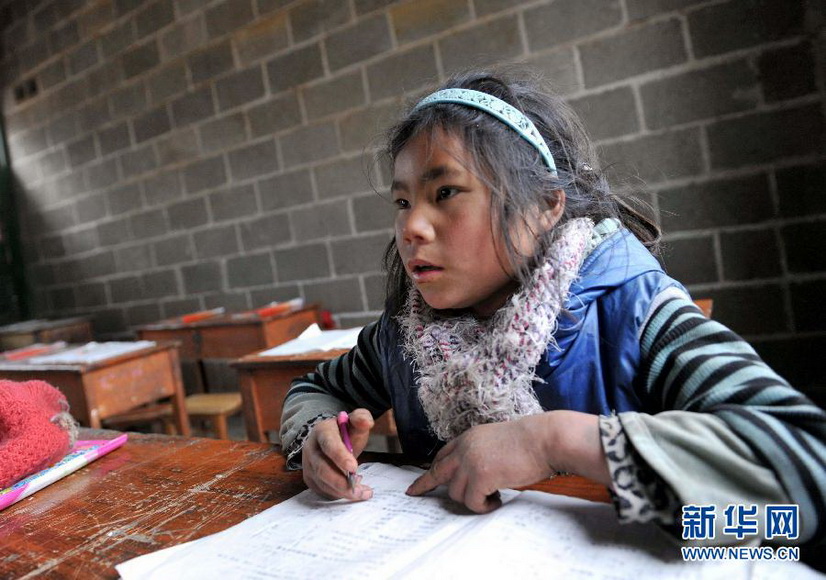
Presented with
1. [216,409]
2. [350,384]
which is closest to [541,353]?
[350,384]

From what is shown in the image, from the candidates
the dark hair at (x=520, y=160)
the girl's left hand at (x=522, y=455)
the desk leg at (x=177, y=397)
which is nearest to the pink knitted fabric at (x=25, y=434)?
the dark hair at (x=520, y=160)

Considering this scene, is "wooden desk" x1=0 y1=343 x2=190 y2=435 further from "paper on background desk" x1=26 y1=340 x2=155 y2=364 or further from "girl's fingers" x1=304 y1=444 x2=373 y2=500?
"girl's fingers" x1=304 y1=444 x2=373 y2=500

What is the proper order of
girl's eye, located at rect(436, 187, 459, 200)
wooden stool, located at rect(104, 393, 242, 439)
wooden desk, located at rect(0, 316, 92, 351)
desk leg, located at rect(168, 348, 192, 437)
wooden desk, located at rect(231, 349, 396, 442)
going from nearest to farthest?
girl's eye, located at rect(436, 187, 459, 200)
wooden desk, located at rect(231, 349, 396, 442)
desk leg, located at rect(168, 348, 192, 437)
wooden stool, located at rect(104, 393, 242, 439)
wooden desk, located at rect(0, 316, 92, 351)

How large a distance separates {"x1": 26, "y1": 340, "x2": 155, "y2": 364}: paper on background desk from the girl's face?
202cm

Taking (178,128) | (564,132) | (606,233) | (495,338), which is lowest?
(495,338)

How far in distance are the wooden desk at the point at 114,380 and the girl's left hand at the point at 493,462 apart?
2123mm

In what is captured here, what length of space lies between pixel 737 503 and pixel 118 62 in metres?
4.85

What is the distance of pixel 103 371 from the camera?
2.44m

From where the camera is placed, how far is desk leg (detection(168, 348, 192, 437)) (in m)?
2.77

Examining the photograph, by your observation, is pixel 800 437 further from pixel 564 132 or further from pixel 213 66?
pixel 213 66

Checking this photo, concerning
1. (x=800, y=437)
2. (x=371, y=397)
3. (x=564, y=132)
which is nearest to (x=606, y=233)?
(x=564, y=132)

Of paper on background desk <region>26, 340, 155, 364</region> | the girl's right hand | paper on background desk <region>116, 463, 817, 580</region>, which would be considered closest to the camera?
paper on background desk <region>116, 463, 817, 580</region>

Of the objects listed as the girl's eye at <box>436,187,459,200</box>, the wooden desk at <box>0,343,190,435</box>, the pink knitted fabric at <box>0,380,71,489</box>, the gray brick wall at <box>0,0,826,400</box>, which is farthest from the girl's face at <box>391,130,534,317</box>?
the wooden desk at <box>0,343,190,435</box>

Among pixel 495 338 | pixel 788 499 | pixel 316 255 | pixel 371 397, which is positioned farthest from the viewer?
pixel 316 255
